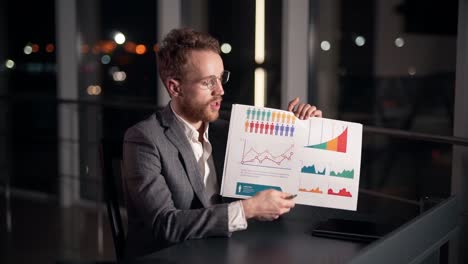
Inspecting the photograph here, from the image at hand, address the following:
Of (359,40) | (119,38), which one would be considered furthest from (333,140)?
(359,40)

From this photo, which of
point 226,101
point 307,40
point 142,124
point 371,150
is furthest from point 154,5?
point 371,150

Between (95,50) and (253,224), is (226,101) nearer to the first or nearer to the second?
(95,50)

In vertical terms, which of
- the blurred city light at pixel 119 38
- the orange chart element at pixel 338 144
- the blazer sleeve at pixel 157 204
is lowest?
the blazer sleeve at pixel 157 204

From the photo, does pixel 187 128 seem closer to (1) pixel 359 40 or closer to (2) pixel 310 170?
(2) pixel 310 170

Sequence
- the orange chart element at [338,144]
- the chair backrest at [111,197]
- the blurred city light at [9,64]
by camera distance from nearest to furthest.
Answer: the orange chart element at [338,144], the chair backrest at [111,197], the blurred city light at [9,64]

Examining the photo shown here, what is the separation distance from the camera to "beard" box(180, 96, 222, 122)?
1550mm

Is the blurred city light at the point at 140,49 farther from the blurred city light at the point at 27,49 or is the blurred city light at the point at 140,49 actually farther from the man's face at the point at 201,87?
the man's face at the point at 201,87

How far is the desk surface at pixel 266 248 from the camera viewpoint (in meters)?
1.20

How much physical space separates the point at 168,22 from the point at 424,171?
6.84 meters

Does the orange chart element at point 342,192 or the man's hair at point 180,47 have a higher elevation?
the man's hair at point 180,47

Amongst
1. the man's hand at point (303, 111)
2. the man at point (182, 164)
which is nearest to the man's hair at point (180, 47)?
the man at point (182, 164)

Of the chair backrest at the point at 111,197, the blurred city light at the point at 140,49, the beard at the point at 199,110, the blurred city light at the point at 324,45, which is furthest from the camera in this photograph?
the blurred city light at the point at 140,49

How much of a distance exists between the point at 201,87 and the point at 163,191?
0.30 meters

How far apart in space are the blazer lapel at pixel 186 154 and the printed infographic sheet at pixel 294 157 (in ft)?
0.27
